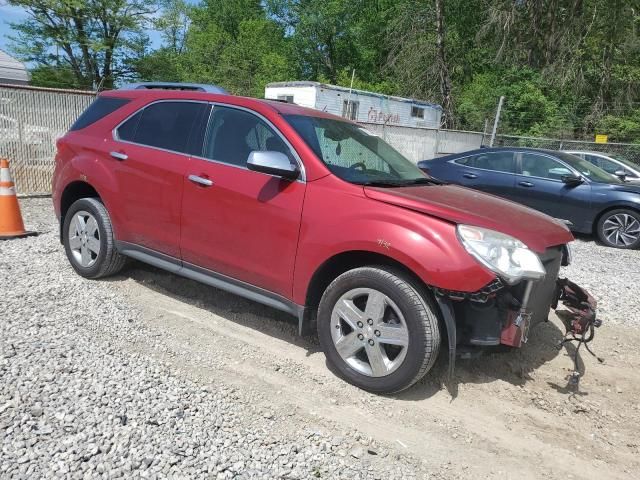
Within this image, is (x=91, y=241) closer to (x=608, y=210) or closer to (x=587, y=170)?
(x=608, y=210)

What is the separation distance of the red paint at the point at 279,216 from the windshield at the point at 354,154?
0.36 feet

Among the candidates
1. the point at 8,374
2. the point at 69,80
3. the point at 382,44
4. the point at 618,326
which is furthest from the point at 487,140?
the point at 382,44

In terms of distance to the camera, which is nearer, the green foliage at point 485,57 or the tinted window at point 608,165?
the tinted window at point 608,165

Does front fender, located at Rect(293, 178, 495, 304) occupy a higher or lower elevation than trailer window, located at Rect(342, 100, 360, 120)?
lower

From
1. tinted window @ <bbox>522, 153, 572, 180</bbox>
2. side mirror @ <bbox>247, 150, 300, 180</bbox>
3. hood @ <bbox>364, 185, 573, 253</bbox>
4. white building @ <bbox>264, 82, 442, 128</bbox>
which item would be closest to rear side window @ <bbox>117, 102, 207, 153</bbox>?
side mirror @ <bbox>247, 150, 300, 180</bbox>

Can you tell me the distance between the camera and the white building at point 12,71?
24.0 metres

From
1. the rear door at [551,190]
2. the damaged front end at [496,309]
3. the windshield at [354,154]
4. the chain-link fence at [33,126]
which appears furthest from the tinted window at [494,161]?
the chain-link fence at [33,126]

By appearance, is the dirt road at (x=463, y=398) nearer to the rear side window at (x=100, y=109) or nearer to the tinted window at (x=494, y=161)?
the rear side window at (x=100, y=109)

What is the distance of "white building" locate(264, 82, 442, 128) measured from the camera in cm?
2089

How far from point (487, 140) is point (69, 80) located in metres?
21.8

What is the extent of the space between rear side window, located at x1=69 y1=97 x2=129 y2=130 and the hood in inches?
108

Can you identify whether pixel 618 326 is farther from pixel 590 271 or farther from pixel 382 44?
pixel 382 44

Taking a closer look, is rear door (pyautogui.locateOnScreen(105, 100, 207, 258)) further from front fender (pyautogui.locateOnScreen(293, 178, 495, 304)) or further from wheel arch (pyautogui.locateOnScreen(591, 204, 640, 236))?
wheel arch (pyautogui.locateOnScreen(591, 204, 640, 236))

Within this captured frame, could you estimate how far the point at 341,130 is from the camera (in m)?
4.23
